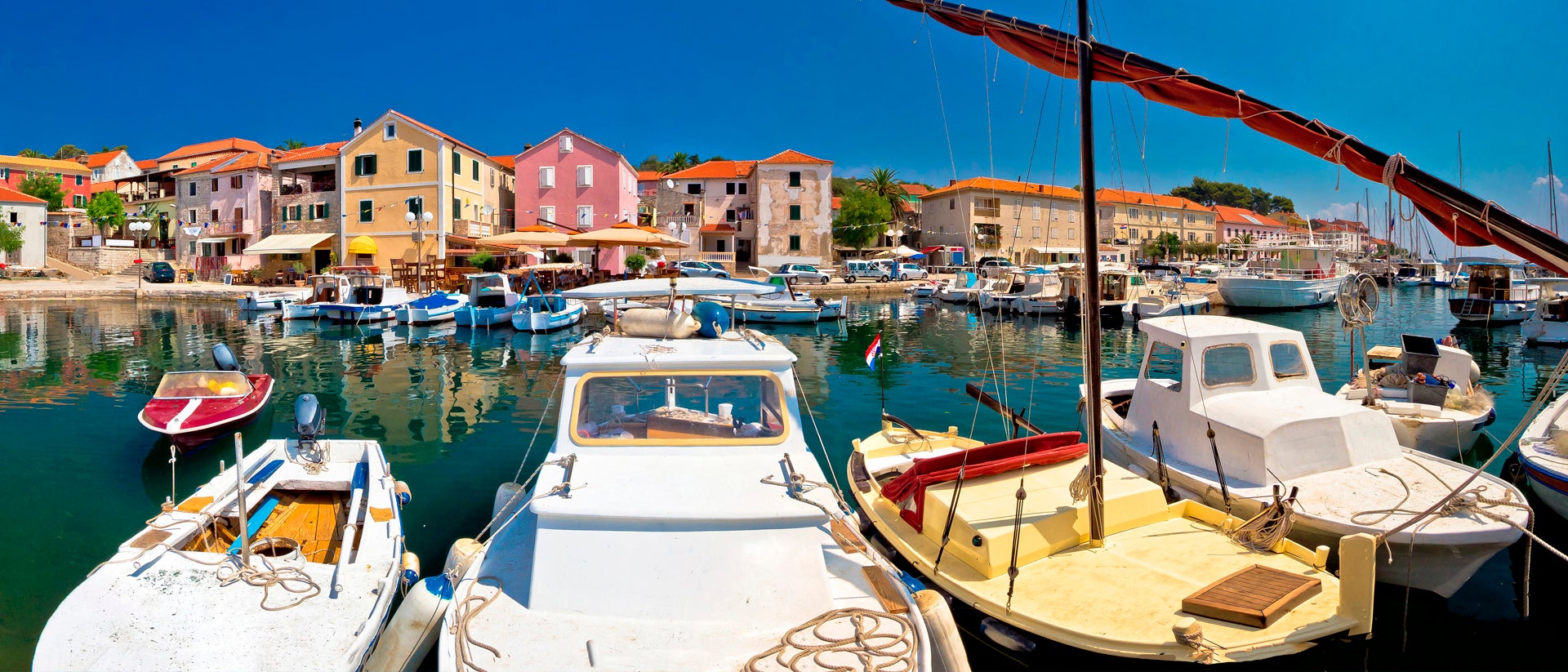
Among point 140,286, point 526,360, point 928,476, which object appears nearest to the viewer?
point 928,476

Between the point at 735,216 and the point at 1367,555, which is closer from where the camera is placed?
the point at 1367,555

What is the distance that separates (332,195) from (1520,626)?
59.7 meters

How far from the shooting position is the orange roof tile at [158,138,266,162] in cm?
7850

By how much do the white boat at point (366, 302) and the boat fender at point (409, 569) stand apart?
31.8 m

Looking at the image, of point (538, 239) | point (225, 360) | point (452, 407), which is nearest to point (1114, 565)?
point (452, 407)

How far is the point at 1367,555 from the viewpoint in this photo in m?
5.18

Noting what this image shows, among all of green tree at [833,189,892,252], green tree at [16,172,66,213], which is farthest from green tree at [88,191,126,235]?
green tree at [833,189,892,252]

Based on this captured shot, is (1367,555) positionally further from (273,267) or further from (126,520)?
(273,267)

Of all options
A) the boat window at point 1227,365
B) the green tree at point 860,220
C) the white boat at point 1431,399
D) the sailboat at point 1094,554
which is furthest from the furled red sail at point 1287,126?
the green tree at point 860,220

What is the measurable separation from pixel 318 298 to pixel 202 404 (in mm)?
26942

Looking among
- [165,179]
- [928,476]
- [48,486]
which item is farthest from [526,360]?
[165,179]

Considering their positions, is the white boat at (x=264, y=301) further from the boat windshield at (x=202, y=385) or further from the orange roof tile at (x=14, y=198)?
the orange roof tile at (x=14, y=198)

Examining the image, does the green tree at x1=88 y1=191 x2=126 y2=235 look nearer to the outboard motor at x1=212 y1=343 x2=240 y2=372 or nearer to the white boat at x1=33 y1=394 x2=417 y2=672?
the outboard motor at x1=212 y1=343 x2=240 y2=372

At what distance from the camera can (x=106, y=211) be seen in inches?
2566
